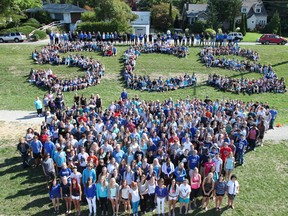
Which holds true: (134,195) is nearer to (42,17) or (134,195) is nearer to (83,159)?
(83,159)

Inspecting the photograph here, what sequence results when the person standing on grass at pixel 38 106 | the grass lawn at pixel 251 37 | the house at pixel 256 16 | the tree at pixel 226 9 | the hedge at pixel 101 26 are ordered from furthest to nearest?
the house at pixel 256 16 < the tree at pixel 226 9 < the grass lawn at pixel 251 37 < the hedge at pixel 101 26 < the person standing on grass at pixel 38 106

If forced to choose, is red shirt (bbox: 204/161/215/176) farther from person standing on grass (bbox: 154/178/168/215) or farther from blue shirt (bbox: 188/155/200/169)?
person standing on grass (bbox: 154/178/168/215)

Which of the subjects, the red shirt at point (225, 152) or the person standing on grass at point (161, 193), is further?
the red shirt at point (225, 152)

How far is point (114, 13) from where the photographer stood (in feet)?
145

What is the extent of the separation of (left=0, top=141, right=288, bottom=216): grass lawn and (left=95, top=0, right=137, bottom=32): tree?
99.2 ft

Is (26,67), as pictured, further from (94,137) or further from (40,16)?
(40,16)

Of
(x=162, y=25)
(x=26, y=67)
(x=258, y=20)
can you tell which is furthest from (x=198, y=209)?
(x=258, y=20)

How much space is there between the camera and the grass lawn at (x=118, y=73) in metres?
23.1

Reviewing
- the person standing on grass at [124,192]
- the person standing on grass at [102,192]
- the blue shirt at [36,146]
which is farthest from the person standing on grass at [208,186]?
the blue shirt at [36,146]

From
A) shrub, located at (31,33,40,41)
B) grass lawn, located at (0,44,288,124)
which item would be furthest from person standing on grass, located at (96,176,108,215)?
shrub, located at (31,33,40,41)

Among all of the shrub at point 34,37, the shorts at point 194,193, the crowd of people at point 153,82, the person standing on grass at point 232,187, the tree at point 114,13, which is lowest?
the shorts at point 194,193

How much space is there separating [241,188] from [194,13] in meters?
58.6

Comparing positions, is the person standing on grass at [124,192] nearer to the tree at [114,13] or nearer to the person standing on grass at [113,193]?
the person standing on grass at [113,193]

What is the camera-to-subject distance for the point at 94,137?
1303 cm
